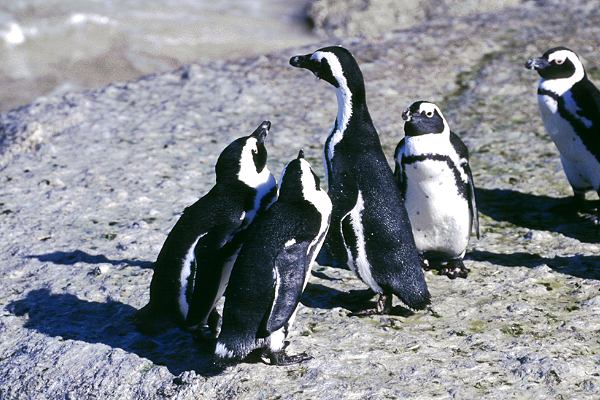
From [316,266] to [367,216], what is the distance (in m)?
0.59

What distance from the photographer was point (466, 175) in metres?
4.71

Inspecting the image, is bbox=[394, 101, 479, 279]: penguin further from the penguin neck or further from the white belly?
the white belly

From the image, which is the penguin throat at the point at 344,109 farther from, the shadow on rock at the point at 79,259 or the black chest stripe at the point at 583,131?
the black chest stripe at the point at 583,131

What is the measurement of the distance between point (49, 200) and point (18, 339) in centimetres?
138

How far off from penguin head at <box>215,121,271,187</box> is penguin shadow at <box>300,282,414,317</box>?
0.61 m

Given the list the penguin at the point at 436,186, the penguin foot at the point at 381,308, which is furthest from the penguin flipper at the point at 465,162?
the penguin foot at the point at 381,308

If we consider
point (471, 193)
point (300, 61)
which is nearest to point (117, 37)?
point (300, 61)

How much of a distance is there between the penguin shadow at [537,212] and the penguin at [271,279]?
1765 mm

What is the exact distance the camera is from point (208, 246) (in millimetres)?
3832

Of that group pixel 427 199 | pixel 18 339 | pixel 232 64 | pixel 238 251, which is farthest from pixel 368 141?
pixel 232 64

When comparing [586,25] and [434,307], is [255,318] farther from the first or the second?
[586,25]

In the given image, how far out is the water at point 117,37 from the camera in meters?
11.0

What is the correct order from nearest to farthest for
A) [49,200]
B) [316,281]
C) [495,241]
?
[316,281] < [495,241] < [49,200]

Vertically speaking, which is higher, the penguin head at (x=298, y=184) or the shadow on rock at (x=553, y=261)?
the penguin head at (x=298, y=184)
